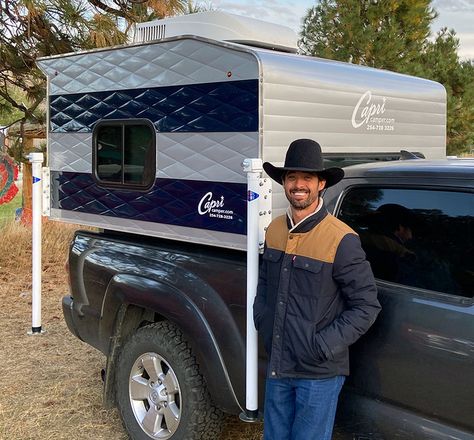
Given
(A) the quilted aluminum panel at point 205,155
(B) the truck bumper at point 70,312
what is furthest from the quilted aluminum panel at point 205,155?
(B) the truck bumper at point 70,312

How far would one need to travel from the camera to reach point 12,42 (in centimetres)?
907

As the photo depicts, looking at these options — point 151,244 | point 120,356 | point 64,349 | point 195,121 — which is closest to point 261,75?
point 195,121

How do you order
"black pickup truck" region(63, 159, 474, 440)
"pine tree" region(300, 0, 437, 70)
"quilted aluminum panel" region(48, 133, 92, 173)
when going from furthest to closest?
"pine tree" region(300, 0, 437, 70) < "quilted aluminum panel" region(48, 133, 92, 173) < "black pickup truck" region(63, 159, 474, 440)

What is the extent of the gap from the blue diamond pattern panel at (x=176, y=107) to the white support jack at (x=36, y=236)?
906 mm

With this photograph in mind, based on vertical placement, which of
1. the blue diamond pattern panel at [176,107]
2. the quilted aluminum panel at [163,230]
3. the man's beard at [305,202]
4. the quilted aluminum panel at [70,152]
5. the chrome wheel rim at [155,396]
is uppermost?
the blue diamond pattern panel at [176,107]

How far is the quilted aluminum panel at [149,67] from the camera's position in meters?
3.27

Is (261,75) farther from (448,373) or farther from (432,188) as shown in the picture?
(448,373)

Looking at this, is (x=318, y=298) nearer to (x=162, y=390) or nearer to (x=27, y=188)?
(x=162, y=390)

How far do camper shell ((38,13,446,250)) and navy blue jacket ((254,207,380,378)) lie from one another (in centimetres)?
71

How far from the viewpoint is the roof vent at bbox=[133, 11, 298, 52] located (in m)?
3.77

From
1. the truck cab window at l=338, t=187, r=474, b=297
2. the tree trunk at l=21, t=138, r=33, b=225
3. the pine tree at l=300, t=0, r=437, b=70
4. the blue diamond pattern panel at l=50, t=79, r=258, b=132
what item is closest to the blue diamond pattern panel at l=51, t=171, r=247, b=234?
the blue diamond pattern panel at l=50, t=79, r=258, b=132

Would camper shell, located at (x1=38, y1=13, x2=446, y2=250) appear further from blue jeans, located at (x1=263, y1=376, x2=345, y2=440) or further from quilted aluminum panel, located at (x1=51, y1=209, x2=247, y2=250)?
blue jeans, located at (x1=263, y1=376, x2=345, y2=440)

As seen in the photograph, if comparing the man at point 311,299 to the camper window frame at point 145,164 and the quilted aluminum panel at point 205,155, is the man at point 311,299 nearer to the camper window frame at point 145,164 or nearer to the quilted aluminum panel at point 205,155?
the quilted aluminum panel at point 205,155

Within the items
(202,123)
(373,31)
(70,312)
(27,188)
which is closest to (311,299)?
(202,123)
